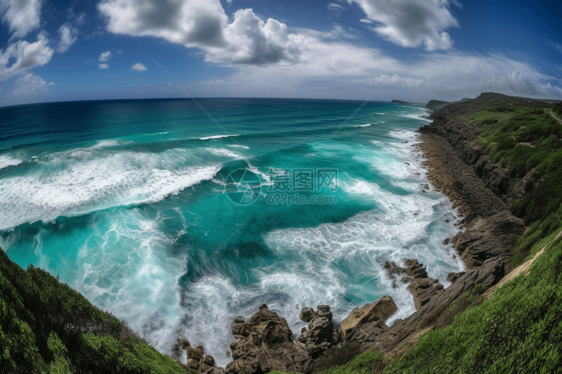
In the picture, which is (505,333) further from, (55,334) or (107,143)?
(107,143)

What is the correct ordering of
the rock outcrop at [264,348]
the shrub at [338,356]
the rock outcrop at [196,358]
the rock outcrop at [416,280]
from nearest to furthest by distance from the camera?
the shrub at [338,356], the rock outcrop at [264,348], the rock outcrop at [196,358], the rock outcrop at [416,280]

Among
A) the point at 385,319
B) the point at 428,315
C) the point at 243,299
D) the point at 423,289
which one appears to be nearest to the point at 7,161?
the point at 243,299

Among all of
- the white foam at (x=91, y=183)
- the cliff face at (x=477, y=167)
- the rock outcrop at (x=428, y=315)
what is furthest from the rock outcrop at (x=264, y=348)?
the cliff face at (x=477, y=167)

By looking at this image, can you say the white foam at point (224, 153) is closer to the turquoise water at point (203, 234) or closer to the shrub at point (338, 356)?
the turquoise water at point (203, 234)

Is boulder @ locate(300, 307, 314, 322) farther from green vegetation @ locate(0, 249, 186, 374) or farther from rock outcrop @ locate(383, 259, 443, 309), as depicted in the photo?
green vegetation @ locate(0, 249, 186, 374)

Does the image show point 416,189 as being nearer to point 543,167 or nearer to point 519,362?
point 543,167

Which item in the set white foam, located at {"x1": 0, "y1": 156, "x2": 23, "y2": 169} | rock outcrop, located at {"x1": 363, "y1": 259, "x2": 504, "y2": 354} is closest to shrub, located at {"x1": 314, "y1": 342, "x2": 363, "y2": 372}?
rock outcrop, located at {"x1": 363, "y1": 259, "x2": 504, "y2": 354}

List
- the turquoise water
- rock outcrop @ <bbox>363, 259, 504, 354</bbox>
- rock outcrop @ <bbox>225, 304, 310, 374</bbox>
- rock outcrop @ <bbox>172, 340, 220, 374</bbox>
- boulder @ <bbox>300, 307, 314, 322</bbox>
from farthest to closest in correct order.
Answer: the turquoise water
boulder @ <bbox>300, 307, 314, 322</bbox>
rock outcrop @ <bbox>172, 340, 220, 374</bbox>
rock outcrop @ <bbox>225, 304, 310, 374</bbox>
rock outcrop @ <bbox>363, 259, 504, 354</bbox>
